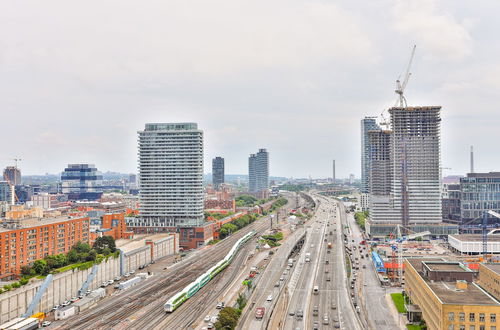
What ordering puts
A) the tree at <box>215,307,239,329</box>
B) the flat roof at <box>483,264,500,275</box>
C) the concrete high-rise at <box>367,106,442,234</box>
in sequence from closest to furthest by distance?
the tree at <box>215,307,239,329</box>, the flat roof at <box>483,264,500,275</box>, the concrete high-rise at <box>367,106,442,234</box>

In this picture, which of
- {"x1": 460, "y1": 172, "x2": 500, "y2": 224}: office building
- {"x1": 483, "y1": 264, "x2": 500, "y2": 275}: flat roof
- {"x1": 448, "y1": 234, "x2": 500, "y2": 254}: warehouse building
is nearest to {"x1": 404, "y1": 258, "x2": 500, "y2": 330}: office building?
{"x1": 483, "y1": 264, "x2": 500, "y2": 275}: flat roof

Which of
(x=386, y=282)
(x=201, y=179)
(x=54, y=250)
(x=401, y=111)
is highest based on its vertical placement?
(x=401, y=111)

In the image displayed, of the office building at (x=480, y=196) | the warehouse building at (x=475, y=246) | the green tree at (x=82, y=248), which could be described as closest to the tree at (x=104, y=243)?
the green tree at (x=82, y=248)

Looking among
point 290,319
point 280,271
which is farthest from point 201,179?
point 290,319

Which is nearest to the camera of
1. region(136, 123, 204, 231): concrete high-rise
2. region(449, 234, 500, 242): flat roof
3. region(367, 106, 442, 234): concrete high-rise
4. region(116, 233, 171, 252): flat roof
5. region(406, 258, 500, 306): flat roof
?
region(406, 258, 500, 306): flat roof

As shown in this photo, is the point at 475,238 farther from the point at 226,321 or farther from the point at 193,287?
the point at 226,321

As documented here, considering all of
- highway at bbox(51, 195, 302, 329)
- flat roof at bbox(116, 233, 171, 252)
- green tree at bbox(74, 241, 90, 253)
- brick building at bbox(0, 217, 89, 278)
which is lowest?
highway at bbox(51, 195, 302, 329)

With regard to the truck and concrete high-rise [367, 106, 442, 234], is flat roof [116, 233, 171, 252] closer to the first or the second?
the truck

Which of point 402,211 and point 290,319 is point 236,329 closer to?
point 290,319
